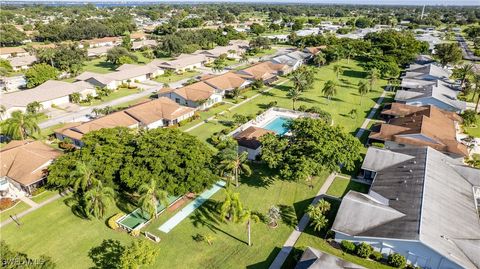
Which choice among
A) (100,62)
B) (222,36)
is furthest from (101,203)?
(222,36)

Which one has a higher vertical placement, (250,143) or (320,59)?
(320,59)

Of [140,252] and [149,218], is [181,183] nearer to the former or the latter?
[149,218]

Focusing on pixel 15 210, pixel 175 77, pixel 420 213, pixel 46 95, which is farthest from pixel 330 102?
pixel 46 95

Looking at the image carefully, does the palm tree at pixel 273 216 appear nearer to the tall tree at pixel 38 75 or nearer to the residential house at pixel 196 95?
the residential house at pixel 196 95

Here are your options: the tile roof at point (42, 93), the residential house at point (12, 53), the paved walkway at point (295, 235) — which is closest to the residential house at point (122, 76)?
the tile roof at point (42, 93)

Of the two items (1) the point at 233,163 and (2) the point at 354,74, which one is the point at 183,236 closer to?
(1) the point at 233,163

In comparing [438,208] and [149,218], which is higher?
[438,208]

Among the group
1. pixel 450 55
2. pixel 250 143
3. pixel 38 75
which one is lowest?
pixel 250 143
